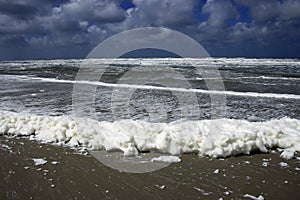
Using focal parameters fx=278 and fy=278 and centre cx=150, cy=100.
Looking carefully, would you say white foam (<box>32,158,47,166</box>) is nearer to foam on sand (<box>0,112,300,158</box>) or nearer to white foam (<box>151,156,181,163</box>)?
foam on sand (<box>0,112,300,158</box>)

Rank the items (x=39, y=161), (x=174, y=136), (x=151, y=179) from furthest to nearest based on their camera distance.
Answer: (x=174, y=136) → (x=39, y=161) → (x=151, y=179)

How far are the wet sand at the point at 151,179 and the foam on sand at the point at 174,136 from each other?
0.60 ft

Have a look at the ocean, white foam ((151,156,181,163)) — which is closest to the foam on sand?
the ocean

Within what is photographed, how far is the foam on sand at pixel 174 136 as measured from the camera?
4285 mm

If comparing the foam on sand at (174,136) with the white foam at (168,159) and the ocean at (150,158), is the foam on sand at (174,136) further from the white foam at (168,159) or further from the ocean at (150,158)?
the white foam at (168,159)

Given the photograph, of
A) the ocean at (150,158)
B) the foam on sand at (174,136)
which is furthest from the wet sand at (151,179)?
the foam on sand at (174,136)

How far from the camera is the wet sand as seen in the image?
3139 millimetres

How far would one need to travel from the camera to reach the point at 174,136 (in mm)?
4441

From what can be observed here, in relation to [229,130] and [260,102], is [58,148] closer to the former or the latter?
[229,130]

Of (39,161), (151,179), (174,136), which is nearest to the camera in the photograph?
(151,179)

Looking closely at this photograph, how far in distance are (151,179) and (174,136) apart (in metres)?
1.07

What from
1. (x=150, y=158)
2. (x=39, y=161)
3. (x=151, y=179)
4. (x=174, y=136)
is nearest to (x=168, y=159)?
(x=150, y=158)

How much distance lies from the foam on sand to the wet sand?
18cm

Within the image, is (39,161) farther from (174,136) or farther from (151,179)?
(174,136)
